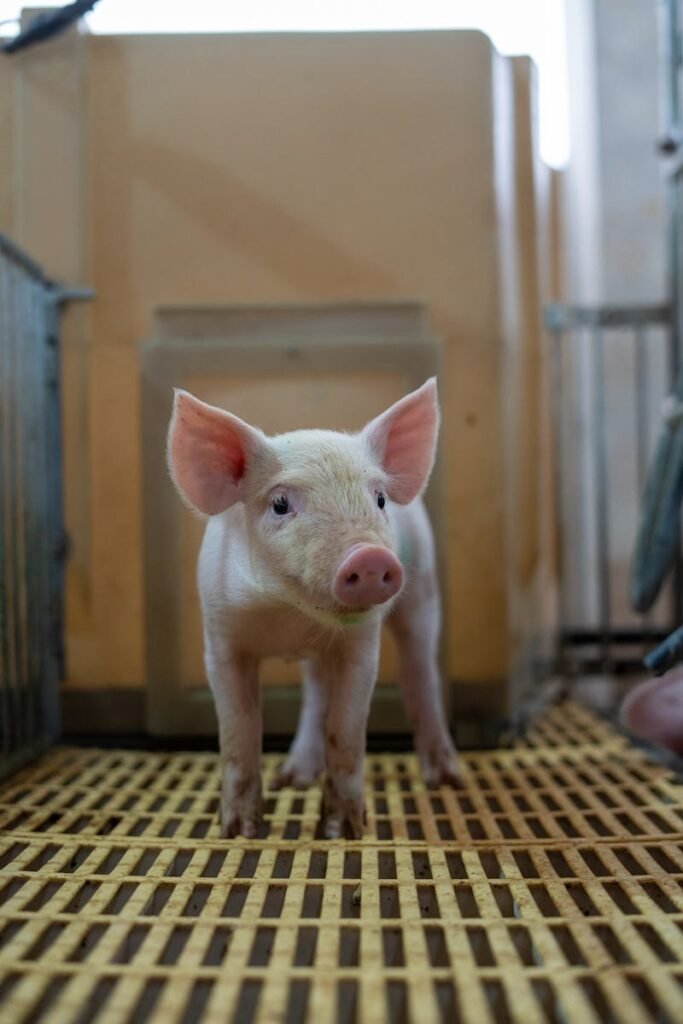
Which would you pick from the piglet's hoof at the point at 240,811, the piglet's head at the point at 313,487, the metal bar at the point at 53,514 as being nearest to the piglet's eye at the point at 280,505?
the piglet's head at the point at 313,487

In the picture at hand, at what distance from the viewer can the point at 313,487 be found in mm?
1401

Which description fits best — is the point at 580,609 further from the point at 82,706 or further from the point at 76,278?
the point at 76,278

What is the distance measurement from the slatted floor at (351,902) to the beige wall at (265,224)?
56 centimetres

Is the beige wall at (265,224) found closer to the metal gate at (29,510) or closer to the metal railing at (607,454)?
the metal gate at (29,510)

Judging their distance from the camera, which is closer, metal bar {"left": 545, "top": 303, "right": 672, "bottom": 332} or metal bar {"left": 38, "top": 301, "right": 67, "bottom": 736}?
metal bar {"left": 38, "top": 301, "right": 67, "bottom": 736}

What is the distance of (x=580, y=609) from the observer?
11.2 feet

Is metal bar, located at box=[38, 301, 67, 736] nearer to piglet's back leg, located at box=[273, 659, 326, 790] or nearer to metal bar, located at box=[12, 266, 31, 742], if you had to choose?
metal bar, located at box=[12, 266, 31, 742]

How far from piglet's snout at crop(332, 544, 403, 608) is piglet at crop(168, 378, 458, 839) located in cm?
1

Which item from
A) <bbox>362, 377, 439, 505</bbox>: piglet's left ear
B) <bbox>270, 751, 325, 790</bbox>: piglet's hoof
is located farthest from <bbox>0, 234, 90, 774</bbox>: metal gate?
<bbox>362, 377, 439, 505</bbox>: piglet's left ear

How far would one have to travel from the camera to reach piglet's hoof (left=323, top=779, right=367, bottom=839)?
5.16ft

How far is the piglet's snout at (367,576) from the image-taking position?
1.23 m

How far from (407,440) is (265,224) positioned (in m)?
1.02

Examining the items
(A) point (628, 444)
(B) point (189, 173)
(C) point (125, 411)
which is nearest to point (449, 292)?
(B) point (189, 173)

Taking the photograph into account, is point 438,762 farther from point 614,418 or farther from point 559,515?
point 614,418
